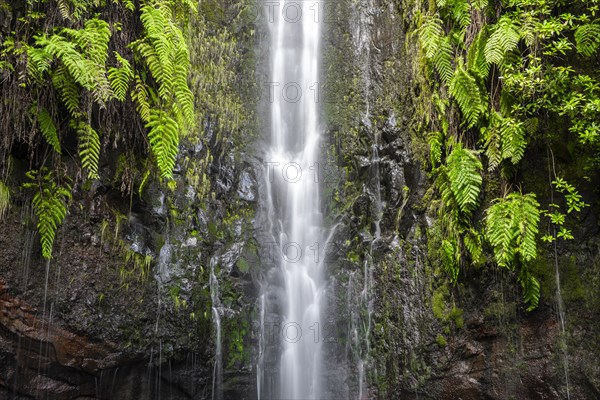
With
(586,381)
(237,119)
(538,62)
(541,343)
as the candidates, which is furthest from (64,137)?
(586,381)

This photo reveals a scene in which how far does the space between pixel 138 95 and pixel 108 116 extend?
45 cm

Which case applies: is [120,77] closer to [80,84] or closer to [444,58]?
[80,84]

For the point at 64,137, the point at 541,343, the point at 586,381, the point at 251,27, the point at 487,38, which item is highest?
the point at 251,27

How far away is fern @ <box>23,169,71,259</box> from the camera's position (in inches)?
204

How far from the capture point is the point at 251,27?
27.1 ft

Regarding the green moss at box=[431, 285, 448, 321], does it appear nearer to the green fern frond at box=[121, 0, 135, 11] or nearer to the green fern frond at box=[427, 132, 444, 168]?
the green fern frond at box=[427, 132, 444, 168]

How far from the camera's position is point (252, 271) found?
6695 mm

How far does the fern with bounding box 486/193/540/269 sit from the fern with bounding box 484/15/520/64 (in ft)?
5.06

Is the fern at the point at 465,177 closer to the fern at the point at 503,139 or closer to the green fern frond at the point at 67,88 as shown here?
the fern at the point at 503,139

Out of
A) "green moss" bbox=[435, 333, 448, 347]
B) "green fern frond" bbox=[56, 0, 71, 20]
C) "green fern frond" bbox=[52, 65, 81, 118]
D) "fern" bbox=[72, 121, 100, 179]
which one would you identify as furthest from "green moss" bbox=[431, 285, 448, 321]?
"green fern frond" bbox=[56, 0, 71, 20]

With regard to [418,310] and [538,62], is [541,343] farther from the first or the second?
[538,62]

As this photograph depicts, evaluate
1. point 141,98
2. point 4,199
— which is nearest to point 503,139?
point 141,98

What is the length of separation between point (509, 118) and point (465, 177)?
803 mm

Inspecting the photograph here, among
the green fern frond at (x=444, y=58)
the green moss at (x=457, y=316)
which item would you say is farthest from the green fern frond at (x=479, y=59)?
the green moss at (x=457, y=316)
